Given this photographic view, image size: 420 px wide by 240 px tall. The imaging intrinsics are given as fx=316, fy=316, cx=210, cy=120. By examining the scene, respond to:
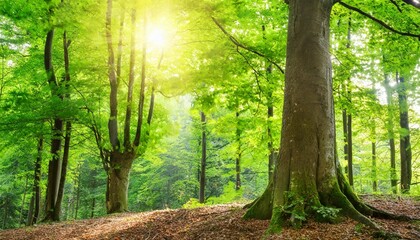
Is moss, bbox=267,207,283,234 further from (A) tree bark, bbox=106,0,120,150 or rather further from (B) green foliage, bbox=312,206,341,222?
(A) tree bark, bbox=106,0,120,150

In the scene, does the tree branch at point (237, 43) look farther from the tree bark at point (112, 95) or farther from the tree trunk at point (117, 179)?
the tree trunk at point (117, 179)

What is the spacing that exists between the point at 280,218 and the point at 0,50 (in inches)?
567

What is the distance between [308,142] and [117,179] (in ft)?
26.6

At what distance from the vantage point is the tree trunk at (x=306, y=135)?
14.6 feet

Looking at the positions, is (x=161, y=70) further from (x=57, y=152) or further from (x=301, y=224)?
(x=301, y=224)

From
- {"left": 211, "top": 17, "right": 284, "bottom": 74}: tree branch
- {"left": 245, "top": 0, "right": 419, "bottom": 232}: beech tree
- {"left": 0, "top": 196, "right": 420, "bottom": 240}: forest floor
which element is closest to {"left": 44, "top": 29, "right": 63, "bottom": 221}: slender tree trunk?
{"left": 0, "top": 196, "right": 420, "bottom": 240}: forest floor

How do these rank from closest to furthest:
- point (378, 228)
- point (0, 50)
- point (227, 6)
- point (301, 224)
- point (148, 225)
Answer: point (378, 228)
point (301, 224)
point (148, 225)
point (227, 6)
point (0, 50)

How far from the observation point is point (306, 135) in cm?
461

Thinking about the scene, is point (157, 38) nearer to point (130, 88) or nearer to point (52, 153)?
point (130, 88)

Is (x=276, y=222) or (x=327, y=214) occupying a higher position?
(x=327, y=214)

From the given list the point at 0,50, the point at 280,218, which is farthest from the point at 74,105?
the point at 280,218

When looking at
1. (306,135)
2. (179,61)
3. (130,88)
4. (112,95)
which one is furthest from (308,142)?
(179,61)

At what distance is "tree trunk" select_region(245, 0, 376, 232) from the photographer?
445 centimetres

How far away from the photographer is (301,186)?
4508 mm
